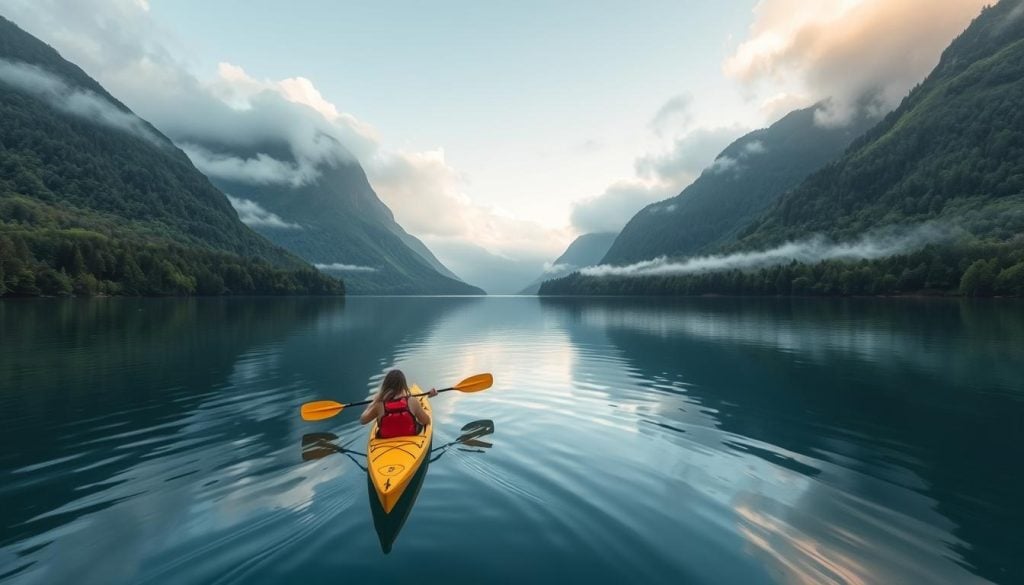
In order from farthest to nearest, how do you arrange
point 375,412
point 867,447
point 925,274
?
point 925,274 → point 867,447 → point 375,412

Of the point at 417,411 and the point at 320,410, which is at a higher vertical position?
the point at 417,411

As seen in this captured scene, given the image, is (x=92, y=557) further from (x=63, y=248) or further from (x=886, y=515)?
(x=63, y=248)

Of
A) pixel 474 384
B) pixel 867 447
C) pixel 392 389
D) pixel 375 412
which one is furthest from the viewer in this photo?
pixel 474 384

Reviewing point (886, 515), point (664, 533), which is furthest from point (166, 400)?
point (886, 515)

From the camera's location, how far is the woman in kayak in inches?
567

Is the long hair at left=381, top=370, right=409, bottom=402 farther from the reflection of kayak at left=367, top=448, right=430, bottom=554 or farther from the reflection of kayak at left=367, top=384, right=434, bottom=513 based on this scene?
the reflection of kayak at left=367, top=448, right=430, bottom=554

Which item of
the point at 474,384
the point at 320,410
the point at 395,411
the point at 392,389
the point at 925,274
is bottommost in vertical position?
the point at 320,410

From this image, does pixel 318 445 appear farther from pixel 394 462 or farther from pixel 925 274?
pixel 925 274

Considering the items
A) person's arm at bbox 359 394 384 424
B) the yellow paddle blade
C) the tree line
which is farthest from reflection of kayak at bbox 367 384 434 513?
the tree line

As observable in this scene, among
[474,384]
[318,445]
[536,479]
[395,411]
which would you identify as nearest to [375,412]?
[395,411]

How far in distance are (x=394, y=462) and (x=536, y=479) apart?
443cm

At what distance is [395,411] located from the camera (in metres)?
14.5

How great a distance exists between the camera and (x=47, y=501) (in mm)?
12141

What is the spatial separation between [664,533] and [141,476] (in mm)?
15281
